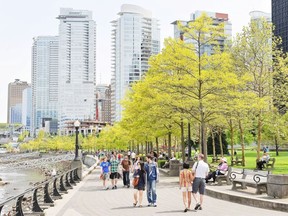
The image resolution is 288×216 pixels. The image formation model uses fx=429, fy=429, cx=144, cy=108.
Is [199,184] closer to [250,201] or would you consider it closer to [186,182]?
[186,182]

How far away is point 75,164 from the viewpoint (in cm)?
→ 2820

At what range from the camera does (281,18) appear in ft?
498

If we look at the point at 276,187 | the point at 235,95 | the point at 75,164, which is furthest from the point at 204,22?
the point at 276,187

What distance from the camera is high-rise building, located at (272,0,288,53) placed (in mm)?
149250

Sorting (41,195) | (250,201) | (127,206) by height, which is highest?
(250,201)

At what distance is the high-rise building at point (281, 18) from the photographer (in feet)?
490

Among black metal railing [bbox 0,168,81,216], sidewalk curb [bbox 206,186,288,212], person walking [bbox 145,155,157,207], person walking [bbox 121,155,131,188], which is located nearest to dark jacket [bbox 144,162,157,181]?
person walking [bbox 145,155,157,207]

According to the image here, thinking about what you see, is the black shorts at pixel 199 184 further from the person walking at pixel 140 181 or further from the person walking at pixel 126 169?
the person walking at pixel 126 169

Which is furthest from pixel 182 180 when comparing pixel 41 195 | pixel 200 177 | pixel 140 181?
pixel 41 195

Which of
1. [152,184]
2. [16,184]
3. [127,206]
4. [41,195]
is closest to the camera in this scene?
[152,184]

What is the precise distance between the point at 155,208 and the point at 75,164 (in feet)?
47.1

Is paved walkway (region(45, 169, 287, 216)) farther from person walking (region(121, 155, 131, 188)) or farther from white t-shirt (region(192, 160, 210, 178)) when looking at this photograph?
person walking (region(121, 155, 131, 188))

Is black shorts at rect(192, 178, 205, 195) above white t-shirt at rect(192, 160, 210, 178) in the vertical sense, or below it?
below

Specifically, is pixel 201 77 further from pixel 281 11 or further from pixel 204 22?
pixel 281 11
